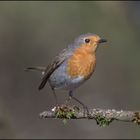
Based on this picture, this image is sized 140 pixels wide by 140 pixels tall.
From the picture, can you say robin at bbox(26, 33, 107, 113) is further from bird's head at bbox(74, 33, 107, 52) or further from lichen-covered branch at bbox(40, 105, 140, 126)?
lichen-covered branch at bbox(40, 105, 140, 126)

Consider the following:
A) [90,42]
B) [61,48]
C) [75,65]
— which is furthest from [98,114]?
[61,48]

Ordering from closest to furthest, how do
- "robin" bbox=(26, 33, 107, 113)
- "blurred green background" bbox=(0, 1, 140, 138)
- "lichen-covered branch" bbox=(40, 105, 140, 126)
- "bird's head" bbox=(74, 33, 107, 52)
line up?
1. "lichen-covered branch" bbox=(40, 105, 140, 126)
2. "robin" bbox=(26, 33, 107, 113)
3. "bird's head" bbox=(74, 33, 107, 52)
4. "blurred green background" bbox=(0, 1, 140, 138)

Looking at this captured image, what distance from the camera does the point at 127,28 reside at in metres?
15.5

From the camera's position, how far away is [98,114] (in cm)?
662

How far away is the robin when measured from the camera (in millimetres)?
7926

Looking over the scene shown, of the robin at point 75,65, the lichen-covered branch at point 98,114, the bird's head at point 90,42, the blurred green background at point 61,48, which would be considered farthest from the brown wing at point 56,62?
the blurred green background at point 61,48

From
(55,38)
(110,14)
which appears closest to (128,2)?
(110,14)

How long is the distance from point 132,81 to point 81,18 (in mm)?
2387

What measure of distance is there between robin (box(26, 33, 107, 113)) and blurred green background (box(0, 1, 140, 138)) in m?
3.37

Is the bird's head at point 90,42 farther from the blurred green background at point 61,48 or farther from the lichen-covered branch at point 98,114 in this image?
the blurred green background at point 61,48

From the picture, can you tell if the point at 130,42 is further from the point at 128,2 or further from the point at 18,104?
the point at 18,104

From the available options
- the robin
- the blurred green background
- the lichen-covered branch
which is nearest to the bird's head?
the robin

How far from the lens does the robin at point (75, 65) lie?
7926 millimetres

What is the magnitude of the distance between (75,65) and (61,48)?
6.54 meters
